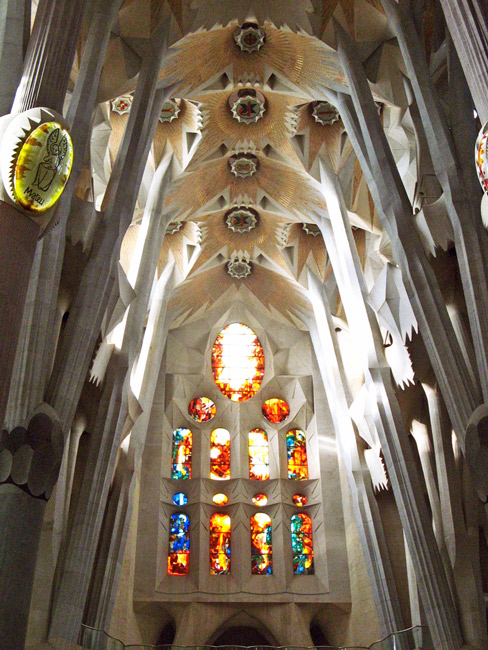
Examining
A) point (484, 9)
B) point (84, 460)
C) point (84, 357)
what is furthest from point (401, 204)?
point (84, 460)

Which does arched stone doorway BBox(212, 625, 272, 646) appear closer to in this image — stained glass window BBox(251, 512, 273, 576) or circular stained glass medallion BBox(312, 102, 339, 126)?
stained glass window BBox(251, 512, 273, 576)

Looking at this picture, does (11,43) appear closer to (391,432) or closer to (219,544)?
(391,432)

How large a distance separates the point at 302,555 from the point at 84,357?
1220 centimetres

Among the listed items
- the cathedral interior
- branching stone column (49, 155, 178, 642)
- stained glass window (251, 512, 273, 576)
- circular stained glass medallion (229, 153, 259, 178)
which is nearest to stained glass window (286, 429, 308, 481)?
the cathedral interior

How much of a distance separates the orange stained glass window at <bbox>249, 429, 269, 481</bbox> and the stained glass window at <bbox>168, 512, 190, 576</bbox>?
2522 millimetres

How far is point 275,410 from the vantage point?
936 inches

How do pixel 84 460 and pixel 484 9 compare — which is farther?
pixel 84 460

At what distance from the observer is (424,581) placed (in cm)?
1352

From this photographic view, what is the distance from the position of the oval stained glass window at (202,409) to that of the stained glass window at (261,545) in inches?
136

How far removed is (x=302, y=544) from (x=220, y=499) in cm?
274

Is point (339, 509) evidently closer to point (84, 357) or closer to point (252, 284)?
point (252, 284)

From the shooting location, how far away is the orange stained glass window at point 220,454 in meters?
22.6

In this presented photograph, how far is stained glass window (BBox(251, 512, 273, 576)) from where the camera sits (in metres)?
21.2

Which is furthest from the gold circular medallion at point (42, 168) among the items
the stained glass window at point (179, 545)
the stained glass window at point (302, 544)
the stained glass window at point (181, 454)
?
the stained glass window at point (302, 544)
